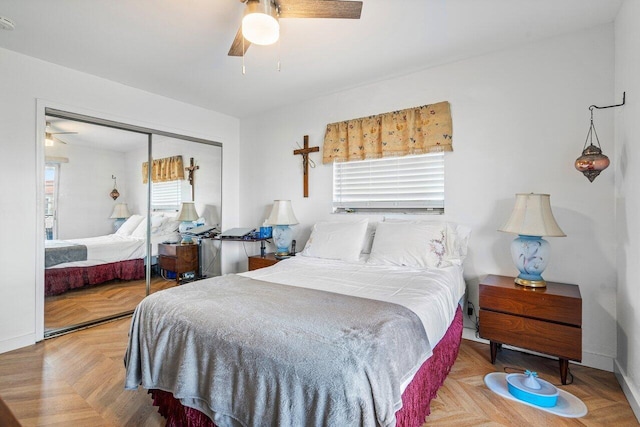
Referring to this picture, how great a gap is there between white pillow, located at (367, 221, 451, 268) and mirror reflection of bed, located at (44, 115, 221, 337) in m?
2.60

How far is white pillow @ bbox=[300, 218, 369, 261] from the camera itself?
2840 millimetres

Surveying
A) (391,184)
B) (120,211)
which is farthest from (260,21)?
(120,211)

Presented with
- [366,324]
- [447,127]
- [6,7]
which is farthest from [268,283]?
[6,7]

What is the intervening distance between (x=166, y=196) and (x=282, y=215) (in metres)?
1.45

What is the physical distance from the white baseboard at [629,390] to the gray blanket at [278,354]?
1363 mm

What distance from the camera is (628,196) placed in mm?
1926

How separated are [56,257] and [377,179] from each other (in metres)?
3.22

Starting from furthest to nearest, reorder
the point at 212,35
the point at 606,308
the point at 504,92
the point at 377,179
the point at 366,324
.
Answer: the point at 377,179 < the point at 504,92 < the point at 212,35 < the point at 606,308 < the point at 366,324

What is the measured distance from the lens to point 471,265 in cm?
272

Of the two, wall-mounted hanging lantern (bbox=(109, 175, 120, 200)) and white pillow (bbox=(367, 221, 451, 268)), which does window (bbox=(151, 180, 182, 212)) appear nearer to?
wall-mounted hanging lantern (bbox=(109, 175, 120, 200))

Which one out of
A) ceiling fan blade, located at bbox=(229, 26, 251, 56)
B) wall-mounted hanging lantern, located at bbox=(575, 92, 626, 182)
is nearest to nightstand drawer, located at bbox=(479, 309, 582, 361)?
wall-mounted hanging lantern, located at bbox=(575, 92, 626, 182)

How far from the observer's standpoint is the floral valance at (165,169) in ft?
11.7

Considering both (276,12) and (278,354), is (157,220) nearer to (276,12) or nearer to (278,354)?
(276,12)

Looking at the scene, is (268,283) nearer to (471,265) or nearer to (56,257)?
(471,265)
